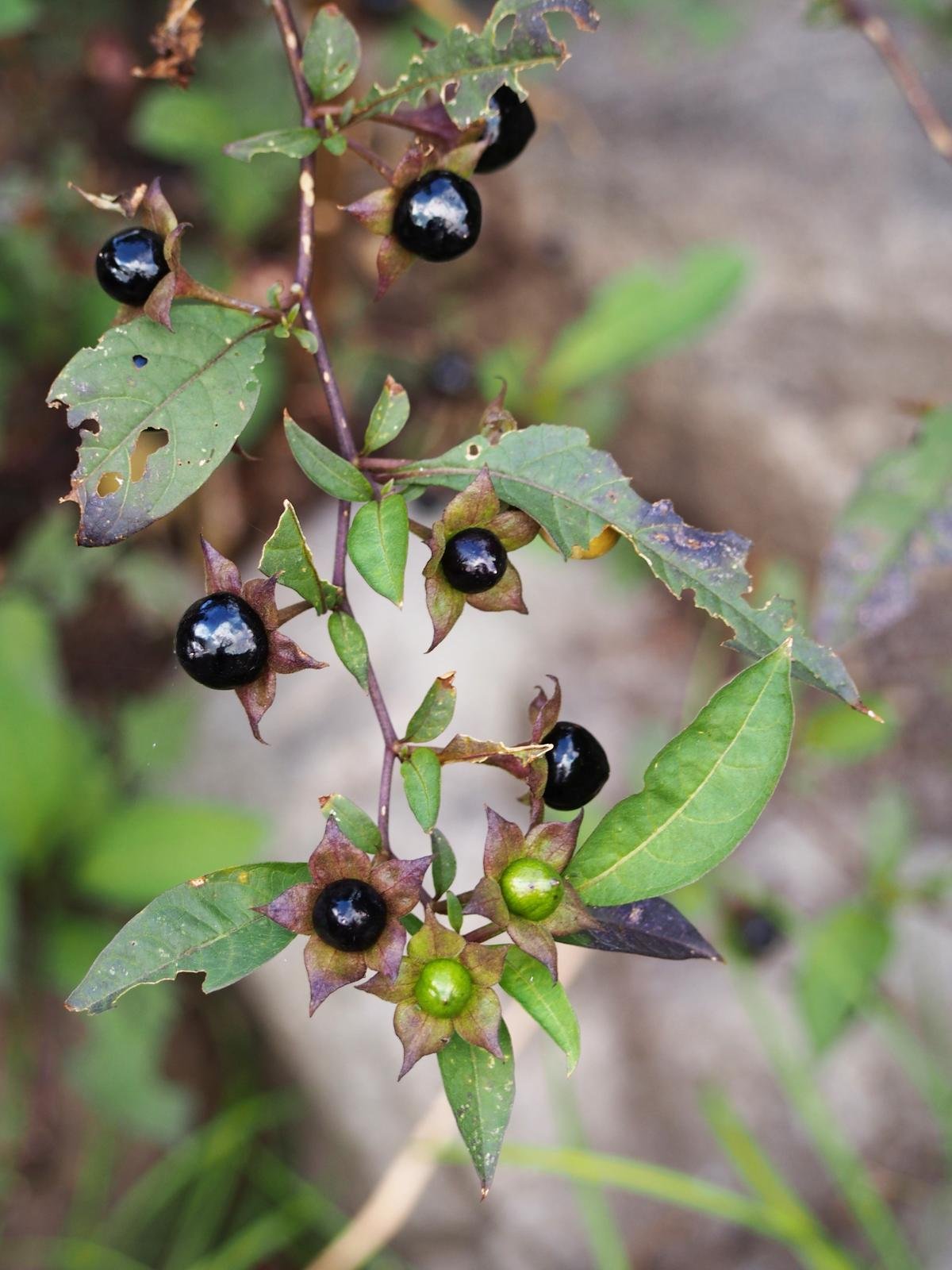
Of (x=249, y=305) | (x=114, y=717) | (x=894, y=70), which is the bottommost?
(x=114, y=717)

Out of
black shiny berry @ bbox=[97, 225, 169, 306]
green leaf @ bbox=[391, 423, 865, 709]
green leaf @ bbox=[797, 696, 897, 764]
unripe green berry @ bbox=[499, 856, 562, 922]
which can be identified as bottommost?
green leaf @ bbox=[797, 696, 897, 764]

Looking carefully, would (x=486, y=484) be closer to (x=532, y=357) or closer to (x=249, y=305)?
(x=249, y=305)

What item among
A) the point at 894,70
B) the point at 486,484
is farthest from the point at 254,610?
the point at 894,70

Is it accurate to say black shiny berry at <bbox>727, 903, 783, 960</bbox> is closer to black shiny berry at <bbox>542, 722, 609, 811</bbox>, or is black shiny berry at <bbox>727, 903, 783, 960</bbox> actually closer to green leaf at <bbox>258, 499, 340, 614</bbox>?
black shiny berry at <bbox>542, 722, 609, 811</bbox>

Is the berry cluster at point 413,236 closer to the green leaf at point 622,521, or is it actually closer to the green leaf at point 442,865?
the green leaf at point 622,521

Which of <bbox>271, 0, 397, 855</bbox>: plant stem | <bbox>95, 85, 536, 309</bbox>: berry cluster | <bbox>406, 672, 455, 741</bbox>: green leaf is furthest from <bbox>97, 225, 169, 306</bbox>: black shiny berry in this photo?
<bbox>406, 672, 455, 741</bbox>: green leaf
